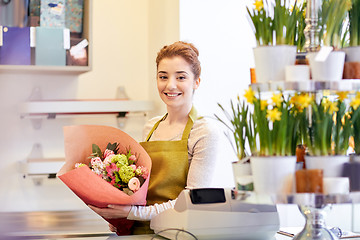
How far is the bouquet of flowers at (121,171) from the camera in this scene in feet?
5.42

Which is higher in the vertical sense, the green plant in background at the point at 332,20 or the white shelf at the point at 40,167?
the green plant in background at the point at 332,20

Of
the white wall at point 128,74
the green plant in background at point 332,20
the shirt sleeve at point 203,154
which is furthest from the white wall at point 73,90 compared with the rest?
the green plant in background at point 332,20

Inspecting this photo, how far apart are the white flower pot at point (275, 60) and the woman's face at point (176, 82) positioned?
2.33 feet

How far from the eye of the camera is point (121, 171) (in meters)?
1.65

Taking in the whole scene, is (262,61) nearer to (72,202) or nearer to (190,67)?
(190,67)

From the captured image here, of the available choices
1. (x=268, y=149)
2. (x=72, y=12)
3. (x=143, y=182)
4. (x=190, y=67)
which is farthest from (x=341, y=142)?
(x=72, y=12)

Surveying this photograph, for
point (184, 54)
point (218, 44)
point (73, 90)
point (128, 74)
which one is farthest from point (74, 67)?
point (184, 54)

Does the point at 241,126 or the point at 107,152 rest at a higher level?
the point at 241,126

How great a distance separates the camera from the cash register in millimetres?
1423

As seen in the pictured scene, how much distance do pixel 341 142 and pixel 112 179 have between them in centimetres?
76

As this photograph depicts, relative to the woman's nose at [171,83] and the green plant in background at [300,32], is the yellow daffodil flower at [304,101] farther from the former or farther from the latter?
the woman's nose at [171,83]

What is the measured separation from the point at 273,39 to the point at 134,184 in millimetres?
654

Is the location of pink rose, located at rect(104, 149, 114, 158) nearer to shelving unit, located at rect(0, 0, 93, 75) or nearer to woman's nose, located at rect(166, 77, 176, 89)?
woman's nose, located at rect(166, 77, 176, 89)

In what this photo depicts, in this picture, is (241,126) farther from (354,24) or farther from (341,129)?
(354,24)
